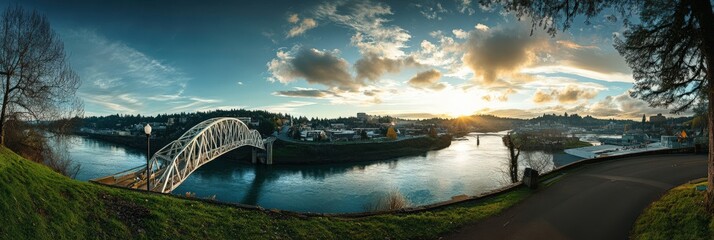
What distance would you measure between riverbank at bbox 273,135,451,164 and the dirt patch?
53610 millimetres

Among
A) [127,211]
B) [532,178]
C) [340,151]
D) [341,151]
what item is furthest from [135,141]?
[532,178]

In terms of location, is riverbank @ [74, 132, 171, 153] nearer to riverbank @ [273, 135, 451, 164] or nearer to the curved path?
riverbank @ [273, 135, 451, 164]

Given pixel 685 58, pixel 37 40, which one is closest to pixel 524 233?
pixel 685 58

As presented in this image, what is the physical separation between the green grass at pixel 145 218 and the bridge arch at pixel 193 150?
14232 mm

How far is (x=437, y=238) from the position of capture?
25.5 ft

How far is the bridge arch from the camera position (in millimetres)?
22194

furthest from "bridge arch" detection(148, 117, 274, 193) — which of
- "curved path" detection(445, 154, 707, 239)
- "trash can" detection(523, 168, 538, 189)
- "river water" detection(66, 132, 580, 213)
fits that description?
"trash can" detection(523, 168, 538, 189)

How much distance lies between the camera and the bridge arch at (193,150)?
22194mm

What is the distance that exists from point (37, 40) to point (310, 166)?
42379 millimetres

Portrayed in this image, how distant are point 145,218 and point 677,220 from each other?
459 inches

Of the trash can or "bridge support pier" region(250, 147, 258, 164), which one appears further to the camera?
"bridge support pier" region(250, 147, 258, 164)

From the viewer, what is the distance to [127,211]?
7012mm

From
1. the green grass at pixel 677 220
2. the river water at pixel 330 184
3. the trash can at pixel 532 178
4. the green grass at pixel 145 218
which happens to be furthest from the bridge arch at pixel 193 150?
the green grass at pixel 677 220

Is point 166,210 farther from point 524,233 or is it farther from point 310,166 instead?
point 310,166
